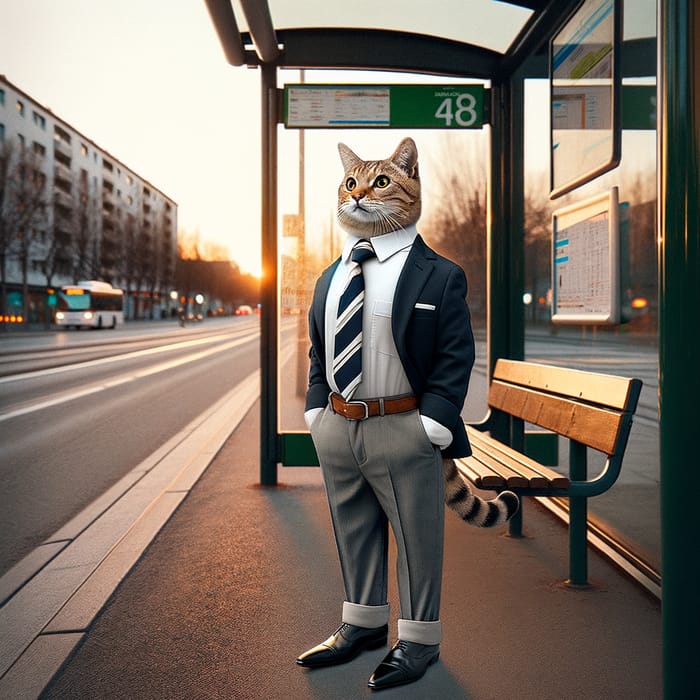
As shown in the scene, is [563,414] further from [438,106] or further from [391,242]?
[438,106]

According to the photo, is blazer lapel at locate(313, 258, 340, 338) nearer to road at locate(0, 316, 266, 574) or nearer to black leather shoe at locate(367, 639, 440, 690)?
black leather shoe at locate(367, 639, 440, 690)

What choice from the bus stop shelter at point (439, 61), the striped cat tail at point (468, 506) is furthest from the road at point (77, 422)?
the striped cat tail at point (468, 506)

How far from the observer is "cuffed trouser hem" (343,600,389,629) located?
3.22 metres

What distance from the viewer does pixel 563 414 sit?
13.9 ft

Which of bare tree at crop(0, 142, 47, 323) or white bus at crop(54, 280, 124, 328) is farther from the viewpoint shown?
white bus at crop(54, 280, 124, 328)

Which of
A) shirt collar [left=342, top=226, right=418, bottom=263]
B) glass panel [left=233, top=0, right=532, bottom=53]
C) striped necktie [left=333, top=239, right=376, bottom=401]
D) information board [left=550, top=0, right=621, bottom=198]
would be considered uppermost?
glass panel [left=233, top=0, right=532, bottom=53]

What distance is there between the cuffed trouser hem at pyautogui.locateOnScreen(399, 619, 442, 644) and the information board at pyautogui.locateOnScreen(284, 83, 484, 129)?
13.1 ft

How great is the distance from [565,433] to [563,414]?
0.35 feet

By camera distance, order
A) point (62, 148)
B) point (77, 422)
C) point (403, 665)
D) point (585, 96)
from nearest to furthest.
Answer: point (403, 665) < point (585, 96) < point (77, 422) < point (62, 148)

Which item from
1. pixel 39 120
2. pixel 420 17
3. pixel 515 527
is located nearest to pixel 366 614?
pixel 515 527

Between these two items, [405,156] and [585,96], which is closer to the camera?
[405,156]

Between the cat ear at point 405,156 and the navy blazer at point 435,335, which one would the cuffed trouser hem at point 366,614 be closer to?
the navy blazer at point 435,335

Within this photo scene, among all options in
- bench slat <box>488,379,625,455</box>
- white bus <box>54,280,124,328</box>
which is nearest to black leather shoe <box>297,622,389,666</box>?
bench slat <box>488,379,625,455</box>

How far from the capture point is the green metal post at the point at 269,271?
20.2ft
